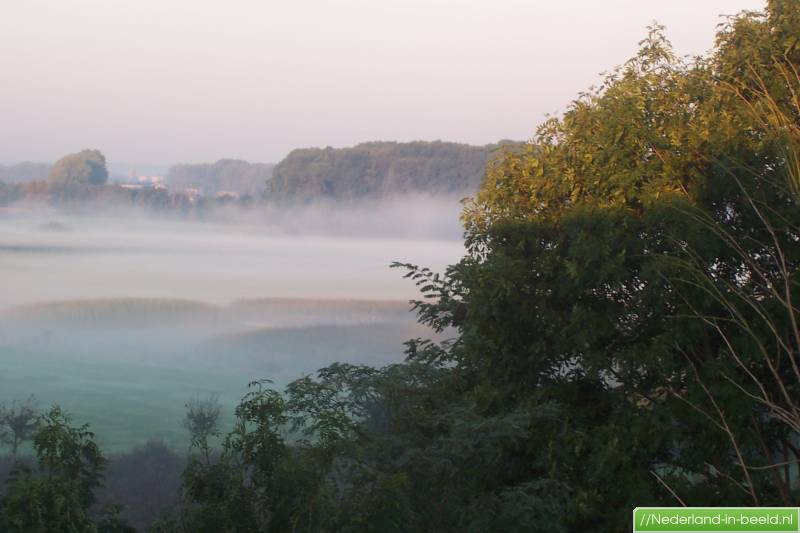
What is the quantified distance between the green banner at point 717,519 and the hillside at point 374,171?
60.6 metres

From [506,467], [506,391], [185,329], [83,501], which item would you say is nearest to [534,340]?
[506,391]

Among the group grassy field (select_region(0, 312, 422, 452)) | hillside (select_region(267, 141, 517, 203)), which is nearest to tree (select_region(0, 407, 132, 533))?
grassy field (select_region(0, 312, 422, 452))

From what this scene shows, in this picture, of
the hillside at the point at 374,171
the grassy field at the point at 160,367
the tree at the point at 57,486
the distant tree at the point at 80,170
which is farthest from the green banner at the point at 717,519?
the distant tree at the point at 80,170

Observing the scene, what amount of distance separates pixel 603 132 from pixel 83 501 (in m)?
7.48

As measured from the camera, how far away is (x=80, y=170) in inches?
4082

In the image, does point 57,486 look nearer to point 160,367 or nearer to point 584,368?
point 584,368

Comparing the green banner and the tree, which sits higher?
the green banner

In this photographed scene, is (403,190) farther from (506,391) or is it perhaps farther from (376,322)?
(506,391)

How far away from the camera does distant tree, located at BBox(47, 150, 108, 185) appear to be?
102125mm

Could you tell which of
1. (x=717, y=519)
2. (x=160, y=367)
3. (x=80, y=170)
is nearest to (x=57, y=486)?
(x=717, y=519)

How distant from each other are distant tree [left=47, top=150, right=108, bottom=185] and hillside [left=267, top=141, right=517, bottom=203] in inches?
1091

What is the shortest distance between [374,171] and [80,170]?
41787 mm

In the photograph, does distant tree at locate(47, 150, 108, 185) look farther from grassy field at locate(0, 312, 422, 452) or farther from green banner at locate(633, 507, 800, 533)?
green banner at locate(633, 507, 800, 533)

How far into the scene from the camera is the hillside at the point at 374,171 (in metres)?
70.8
